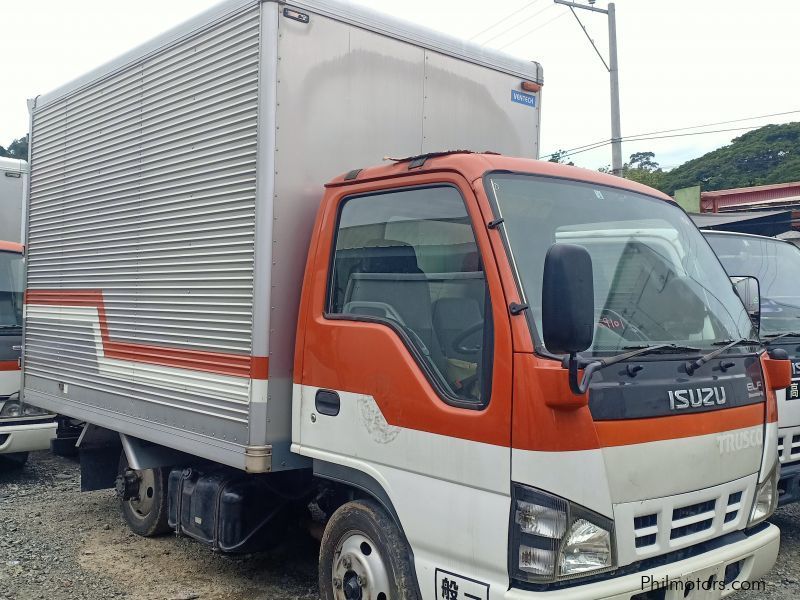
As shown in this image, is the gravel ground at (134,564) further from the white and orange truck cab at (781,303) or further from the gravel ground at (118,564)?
the white and orange truck cab at (781,303)

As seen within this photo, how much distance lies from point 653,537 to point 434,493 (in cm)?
91

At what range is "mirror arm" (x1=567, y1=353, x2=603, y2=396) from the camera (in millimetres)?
2828

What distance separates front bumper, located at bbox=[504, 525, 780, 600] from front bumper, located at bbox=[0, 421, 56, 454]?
6051 mm

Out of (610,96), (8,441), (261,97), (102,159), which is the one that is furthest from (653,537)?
(610,96)

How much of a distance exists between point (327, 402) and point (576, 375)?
1457 mm

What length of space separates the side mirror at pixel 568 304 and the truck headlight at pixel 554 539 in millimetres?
470

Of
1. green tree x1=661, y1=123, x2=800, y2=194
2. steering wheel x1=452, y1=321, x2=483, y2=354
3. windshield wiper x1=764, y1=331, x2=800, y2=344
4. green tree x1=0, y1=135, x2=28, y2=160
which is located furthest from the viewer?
green tree x1=0, y1=135, x2=28, y2=160

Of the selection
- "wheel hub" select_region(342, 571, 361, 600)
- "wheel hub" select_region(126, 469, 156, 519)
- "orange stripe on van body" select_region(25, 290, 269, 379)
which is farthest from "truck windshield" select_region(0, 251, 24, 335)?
"wheel hub" select_region(342, 571, 361, 600)

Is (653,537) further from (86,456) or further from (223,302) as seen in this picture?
(86,456)

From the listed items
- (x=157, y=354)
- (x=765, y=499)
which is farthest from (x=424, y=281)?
(x=157, y=354)

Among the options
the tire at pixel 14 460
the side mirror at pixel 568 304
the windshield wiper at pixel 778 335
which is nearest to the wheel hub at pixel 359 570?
the side mirror at pixel 568 304

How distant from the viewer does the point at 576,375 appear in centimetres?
284

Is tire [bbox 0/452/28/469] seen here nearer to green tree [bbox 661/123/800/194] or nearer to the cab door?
the cab door

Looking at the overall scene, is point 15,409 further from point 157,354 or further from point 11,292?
point 157,354
